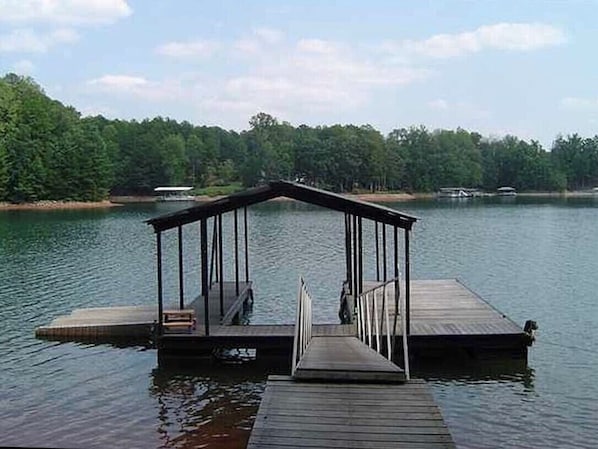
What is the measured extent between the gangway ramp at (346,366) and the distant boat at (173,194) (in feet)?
323

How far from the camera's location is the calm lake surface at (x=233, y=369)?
11539 millimetres

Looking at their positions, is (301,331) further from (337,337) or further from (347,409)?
(347,409)

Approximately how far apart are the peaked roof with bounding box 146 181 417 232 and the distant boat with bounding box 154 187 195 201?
93.8 m

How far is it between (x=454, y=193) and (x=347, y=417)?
402 ft

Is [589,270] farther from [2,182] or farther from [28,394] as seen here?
[2,182]

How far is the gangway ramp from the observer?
9.47 metres

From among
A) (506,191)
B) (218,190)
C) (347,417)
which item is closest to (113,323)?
(347,417)

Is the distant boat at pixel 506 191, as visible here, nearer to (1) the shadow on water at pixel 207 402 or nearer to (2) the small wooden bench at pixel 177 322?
(2) the small wooden bench at pixel 177 322

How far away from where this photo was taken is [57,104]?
10250 centimetres

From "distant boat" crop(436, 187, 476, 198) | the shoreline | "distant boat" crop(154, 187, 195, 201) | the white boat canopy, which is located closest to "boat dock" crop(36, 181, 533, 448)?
the shoreline

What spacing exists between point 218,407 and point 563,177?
445 feet

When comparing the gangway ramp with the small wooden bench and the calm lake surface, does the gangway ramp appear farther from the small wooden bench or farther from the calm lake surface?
the small wooden bench

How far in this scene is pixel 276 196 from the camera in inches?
612

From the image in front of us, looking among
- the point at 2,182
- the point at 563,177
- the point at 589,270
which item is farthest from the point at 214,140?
the point at 589,270
